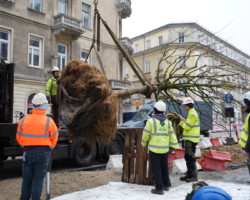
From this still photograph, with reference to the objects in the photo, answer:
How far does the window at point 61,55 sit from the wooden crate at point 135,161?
1462 centimetres

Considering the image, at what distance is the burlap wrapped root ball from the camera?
185 inches

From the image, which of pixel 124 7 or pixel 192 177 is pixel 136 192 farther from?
pixel 124 7

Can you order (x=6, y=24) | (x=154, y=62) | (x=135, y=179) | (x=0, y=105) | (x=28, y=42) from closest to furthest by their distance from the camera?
1. (x=135, y=179)
2. (x=0, y=105)
3. (x=6, y=24)
4. (x=28, y=42)
5. (x=154, y=62)

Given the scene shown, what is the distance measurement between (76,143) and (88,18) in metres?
15.9

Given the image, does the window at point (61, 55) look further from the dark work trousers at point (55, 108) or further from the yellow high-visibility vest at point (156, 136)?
the yellow high-visibility vest at point (156, 136)

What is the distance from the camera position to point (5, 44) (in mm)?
16094

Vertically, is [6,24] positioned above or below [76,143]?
above

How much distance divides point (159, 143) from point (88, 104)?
162 cm

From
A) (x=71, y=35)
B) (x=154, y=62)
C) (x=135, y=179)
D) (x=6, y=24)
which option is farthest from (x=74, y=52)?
(x=154, y=62)

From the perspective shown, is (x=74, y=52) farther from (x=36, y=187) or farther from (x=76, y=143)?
(x=36, y=187)

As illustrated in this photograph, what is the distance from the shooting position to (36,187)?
4094 millimetres

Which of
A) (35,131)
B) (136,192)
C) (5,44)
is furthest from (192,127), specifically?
(5,44)

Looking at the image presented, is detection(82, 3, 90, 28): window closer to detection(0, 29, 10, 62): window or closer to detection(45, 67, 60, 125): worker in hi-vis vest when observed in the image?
detection(0, 29, 10, 62): window

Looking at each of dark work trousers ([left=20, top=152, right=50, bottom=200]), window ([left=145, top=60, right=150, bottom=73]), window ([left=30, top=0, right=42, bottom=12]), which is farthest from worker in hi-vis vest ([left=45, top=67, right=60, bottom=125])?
window ([left=145, top=60, right=150, bottom=73])
